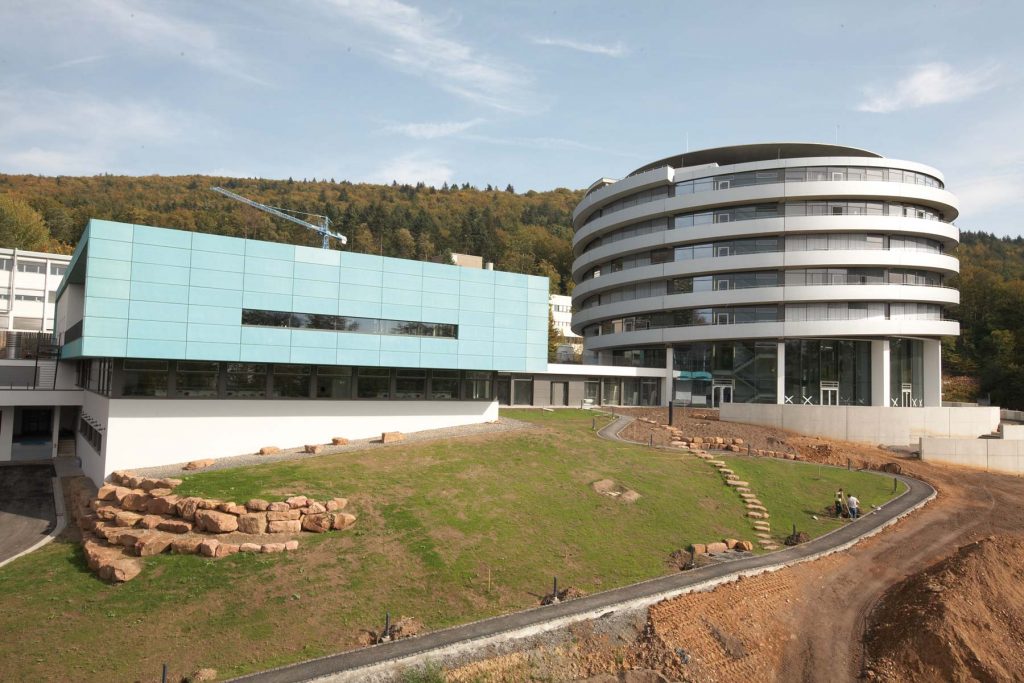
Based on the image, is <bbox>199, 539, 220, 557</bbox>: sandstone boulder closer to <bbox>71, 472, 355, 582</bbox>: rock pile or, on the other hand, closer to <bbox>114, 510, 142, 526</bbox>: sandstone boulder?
<bbox>71, 472, 355, 582</bbox>: rock pile

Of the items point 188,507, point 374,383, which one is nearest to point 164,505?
point 188,507

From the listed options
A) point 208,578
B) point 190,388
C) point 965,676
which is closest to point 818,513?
point 965,676

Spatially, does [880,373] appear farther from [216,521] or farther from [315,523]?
[216,521]

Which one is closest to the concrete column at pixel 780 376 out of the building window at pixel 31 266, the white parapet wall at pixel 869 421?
the white parapet wall at pixel 869 421

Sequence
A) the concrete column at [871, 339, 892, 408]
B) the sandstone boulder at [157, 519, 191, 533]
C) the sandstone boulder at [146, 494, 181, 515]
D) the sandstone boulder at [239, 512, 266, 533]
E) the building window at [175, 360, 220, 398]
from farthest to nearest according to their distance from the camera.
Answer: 1. the concrete column at [871, 339, 892, 408]
2. the building window at [175, 360, 220, 398]
3. the sandstone boulder at [146, 494, 181, 515]
4. the sandstone boulder at [239, 512, 266, 533]
5. the sandstone boulder at [157, 519, 191, 533]

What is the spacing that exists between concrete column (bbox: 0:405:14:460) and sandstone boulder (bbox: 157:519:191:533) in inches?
1210

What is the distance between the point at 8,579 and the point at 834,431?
6154 cm

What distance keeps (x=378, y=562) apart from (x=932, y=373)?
77.6m

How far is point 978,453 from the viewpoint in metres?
52.0

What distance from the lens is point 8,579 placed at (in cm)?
2275

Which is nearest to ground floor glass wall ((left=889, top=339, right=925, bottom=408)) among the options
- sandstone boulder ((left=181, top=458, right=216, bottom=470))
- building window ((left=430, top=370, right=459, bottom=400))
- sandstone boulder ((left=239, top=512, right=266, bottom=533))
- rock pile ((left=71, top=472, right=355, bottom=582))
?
building window ((left=430, top=370, right=459, bottom=400))

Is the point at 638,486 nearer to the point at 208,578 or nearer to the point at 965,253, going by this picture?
the point at 208,578

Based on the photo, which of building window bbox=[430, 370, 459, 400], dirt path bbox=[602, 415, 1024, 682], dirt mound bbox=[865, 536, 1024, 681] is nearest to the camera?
dirt path bbox=[602, 415, 1024, 682]

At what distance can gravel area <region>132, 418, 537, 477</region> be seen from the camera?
32156 mm
